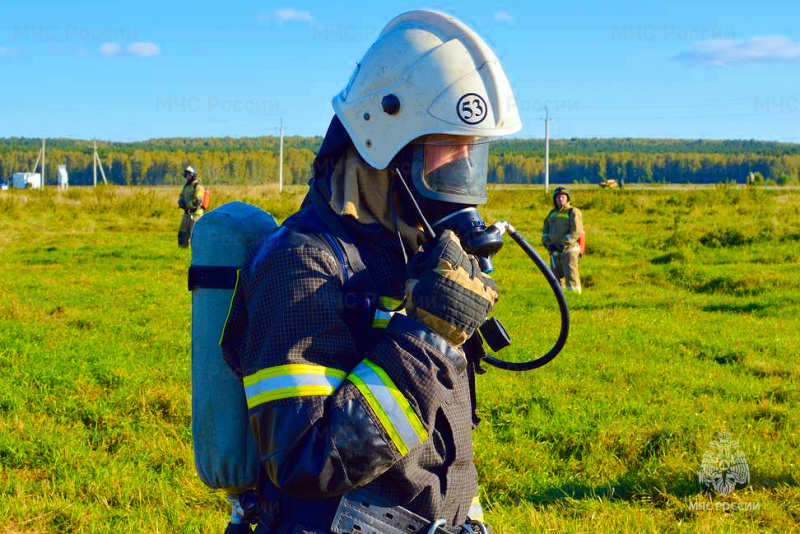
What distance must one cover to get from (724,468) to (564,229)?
29.3ft

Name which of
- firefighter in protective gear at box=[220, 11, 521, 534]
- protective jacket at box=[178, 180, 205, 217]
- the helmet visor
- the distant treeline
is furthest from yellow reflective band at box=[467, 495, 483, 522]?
the distant treeline

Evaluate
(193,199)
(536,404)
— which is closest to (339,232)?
(536,404)

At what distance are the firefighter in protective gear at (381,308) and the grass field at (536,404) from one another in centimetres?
245

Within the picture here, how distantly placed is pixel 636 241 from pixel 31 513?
1824 centimetres

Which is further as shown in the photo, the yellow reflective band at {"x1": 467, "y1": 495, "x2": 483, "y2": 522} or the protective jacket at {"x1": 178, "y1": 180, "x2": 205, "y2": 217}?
the protective jacket at {"x1": 178, "y1": 180, "x2": 205, "y2": 217}

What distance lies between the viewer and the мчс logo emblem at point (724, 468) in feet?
16.5

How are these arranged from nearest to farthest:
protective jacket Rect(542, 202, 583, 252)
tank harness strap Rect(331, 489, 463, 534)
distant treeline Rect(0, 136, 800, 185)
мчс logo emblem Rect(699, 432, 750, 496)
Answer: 1. tank harness strap Rect(331, 489, 463, 534)
2. мчс logo emblem Rect(699, 432, 750, 496)
3. protective jacket Rect(542, 202, 583, 252)
4. distant treeline Rect(0, 136, 800, 185)

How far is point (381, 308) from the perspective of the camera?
202cm

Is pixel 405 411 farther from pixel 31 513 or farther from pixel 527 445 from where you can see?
pixel 527 445

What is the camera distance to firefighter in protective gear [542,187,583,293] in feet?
45.6

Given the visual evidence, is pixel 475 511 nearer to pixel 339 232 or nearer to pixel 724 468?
pixel 339 232

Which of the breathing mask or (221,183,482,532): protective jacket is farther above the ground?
the breathing mask

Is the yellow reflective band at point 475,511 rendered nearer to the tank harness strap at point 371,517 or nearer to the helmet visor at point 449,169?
the tank harness strap at point 371,517

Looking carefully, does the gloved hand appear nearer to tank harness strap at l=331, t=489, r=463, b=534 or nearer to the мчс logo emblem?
tank harness strap at l=331, t=489, r=463, b=534
